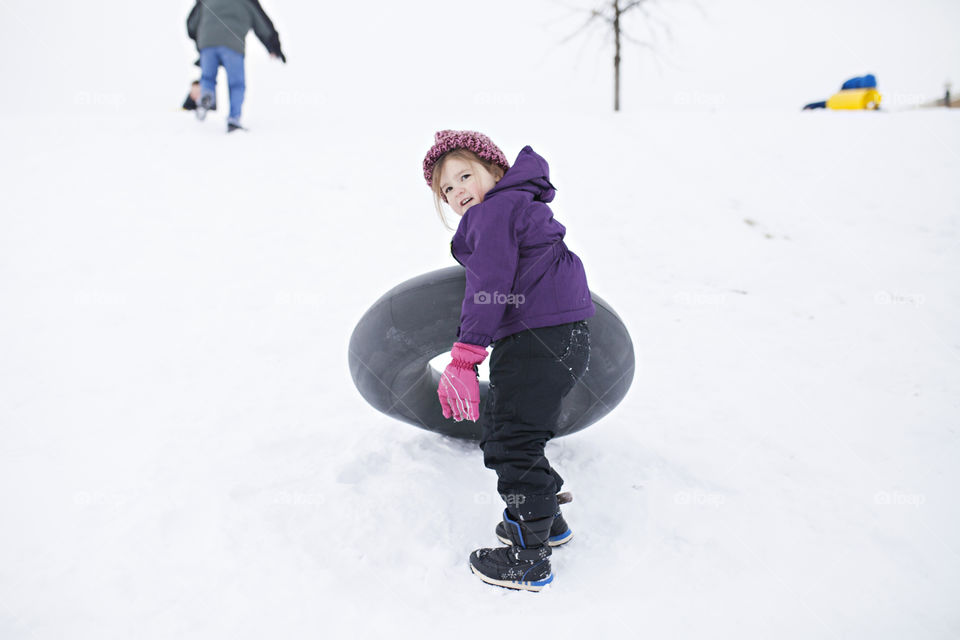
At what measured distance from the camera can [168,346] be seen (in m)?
3.48

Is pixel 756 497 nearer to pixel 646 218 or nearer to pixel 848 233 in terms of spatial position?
pixel 646 218

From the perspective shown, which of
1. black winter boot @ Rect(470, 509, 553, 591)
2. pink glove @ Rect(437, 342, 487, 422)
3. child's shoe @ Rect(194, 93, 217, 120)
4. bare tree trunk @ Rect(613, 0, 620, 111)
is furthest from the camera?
bare tree trunk @ Rect(613, 0, 620, 111)

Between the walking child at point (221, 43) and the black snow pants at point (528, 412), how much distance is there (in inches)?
274

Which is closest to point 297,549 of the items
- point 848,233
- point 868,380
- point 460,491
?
point 460,491

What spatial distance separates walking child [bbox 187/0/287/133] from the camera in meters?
7.25

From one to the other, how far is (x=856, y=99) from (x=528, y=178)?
44.5 ft

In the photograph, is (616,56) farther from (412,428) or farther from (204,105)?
(412,428)

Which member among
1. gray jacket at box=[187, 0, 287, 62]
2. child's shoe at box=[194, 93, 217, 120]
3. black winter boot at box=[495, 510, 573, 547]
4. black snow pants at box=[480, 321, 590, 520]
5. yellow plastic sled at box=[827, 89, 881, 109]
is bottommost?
black winter boot at box=[495, 510, 573, 547]

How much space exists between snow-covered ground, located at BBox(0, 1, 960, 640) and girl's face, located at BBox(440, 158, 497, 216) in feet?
4.04

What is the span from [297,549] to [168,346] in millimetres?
2064

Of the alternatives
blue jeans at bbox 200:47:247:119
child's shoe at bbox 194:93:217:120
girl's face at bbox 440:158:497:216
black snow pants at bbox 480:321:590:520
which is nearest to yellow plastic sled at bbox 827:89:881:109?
blue jeans at bbox 200:47:247:119

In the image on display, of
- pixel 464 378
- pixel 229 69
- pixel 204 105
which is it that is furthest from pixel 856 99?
pixel 464 378

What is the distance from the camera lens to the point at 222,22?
727 centimetres

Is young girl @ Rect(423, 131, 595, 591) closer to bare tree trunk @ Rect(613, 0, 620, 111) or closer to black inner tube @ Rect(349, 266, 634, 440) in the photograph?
black inner tube @ Rect(349, 266, 634, 440)
